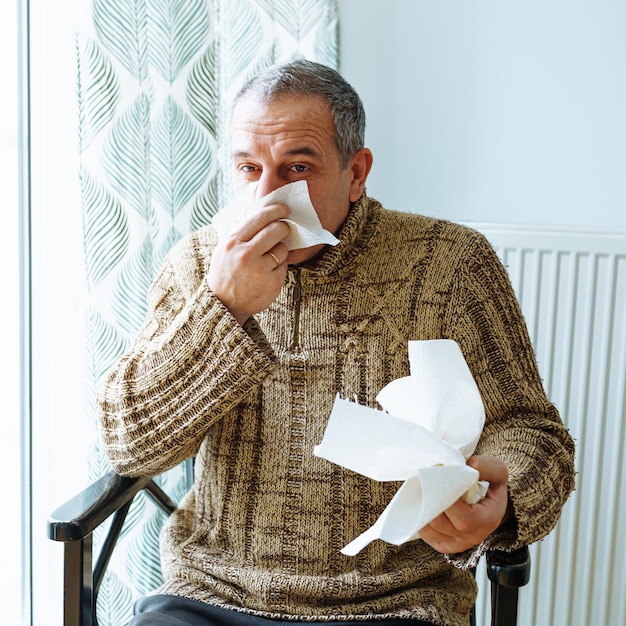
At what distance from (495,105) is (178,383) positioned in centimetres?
111

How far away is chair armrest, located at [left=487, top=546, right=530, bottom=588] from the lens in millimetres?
1134

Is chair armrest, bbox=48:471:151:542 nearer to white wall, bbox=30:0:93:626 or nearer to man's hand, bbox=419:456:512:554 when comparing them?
white wall, bbox=30:0:93:626

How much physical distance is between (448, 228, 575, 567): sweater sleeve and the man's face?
0.27 metres

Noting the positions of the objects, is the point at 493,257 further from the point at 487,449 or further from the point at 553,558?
the point at 553,558

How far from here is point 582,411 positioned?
1825 millimetres

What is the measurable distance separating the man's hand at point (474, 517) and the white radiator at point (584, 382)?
79 cm

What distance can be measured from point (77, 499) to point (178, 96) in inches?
33.0

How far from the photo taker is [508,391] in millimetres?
1323

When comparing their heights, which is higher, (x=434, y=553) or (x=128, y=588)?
(x=434, y=553)

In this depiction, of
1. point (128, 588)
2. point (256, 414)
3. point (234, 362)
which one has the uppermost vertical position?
point (234, 362)

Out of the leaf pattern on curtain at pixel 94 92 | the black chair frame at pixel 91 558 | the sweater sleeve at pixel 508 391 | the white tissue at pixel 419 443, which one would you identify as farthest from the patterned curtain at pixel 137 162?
the white tissue at pixel 419 443

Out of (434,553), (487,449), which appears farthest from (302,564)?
(487,449)

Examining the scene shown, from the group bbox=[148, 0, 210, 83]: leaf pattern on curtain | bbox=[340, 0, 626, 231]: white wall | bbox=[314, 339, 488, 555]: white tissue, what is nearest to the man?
bbox=[314, 339, 488, 555]: white tissue

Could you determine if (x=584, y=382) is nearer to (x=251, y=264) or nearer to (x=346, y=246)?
(x=346, y=246)
